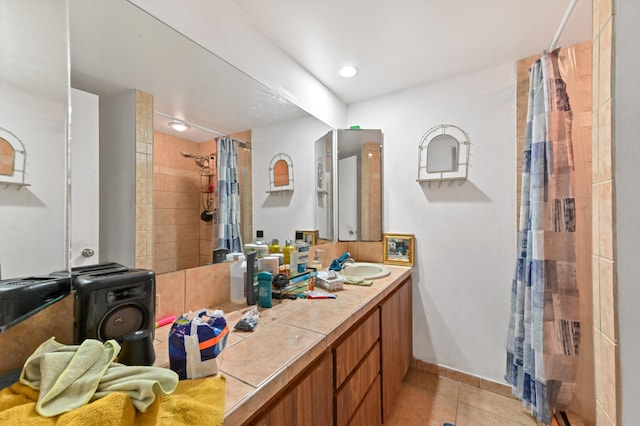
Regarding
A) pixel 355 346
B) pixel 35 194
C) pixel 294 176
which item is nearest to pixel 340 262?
pixel 294 176

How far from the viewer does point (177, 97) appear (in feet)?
3.50

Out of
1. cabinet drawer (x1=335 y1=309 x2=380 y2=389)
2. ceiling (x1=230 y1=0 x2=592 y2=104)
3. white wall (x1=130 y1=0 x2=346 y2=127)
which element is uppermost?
ceiling (x1=230 y1=0 x2=592 y2=104)

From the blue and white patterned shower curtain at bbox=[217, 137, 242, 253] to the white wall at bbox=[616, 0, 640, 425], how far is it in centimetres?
134

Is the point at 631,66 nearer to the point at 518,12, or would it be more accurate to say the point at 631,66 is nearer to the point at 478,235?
the point at 518,12

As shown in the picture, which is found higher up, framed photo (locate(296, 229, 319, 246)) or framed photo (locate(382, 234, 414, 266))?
framed photo (locate(296, 229, 319, 246))

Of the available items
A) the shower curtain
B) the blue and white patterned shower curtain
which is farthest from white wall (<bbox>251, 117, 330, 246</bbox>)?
the shower curtain

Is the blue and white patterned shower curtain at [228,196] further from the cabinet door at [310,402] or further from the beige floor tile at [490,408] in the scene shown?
the beige floor tile at [490,408]

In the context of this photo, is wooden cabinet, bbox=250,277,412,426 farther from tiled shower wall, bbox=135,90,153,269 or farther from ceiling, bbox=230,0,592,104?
ceiling, bbox=230,0,592,104

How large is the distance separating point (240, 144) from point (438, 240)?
5.24 ft

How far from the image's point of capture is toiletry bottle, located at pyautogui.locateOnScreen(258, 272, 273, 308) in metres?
1.16

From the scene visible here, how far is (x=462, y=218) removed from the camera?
186 centimetres

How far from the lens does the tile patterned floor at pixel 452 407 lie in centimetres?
151

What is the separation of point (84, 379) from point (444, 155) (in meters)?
2.15

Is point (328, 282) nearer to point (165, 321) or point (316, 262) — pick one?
point (316, 262)
